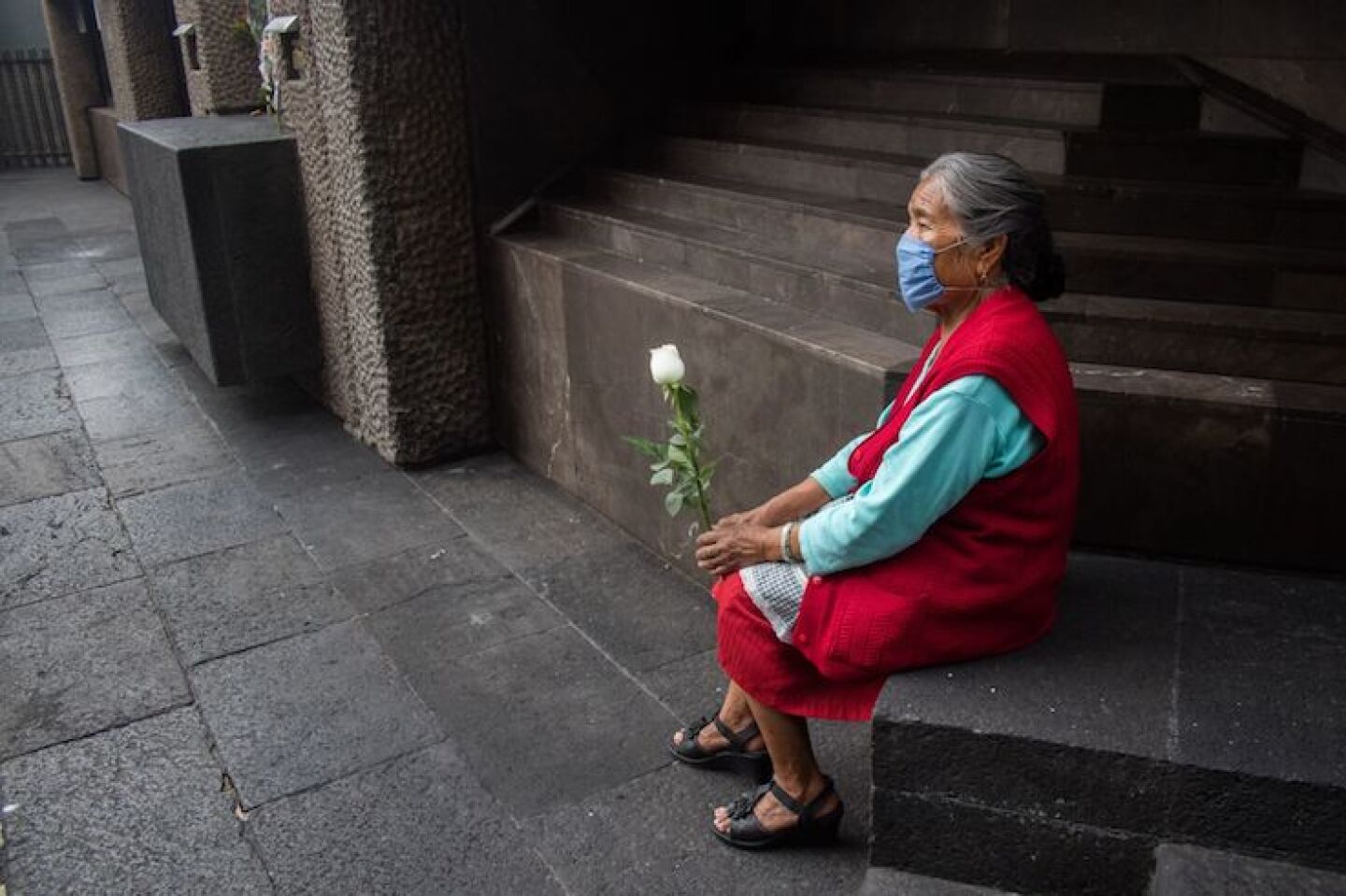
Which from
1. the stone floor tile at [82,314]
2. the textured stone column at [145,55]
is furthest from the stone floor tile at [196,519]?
the textured stone column at [145,55]

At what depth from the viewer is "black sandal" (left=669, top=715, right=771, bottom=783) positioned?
9.98ft

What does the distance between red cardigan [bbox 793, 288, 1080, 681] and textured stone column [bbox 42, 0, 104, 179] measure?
15554mm

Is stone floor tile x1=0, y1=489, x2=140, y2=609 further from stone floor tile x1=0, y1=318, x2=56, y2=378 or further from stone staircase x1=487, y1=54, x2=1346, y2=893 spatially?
stone floor tile x1=0, y1=318, x2=56, y2=378

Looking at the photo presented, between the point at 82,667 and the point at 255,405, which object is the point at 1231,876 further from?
the point at 255,405

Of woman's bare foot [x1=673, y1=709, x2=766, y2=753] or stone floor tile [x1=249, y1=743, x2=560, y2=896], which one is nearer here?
stone floor tile [x1=249, y1=743, x2=560, y2=896]

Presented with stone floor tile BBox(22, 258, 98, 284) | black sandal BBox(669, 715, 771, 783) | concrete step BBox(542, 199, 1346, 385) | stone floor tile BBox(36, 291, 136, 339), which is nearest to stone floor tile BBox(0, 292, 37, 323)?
stone floor tile BBox(36, 291, 136, 339)

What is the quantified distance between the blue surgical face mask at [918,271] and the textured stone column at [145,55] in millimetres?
11476

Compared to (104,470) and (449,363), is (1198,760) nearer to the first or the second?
(449,363)

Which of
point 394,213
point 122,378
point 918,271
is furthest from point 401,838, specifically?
point 122,378

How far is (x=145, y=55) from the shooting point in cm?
1202

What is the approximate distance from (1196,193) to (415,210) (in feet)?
10.0

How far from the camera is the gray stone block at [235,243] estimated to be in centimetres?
541

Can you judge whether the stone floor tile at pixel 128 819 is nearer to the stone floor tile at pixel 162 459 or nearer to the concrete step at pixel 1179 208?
the stone floor tile at pixel 162 459

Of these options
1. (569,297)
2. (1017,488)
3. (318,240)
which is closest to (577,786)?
(1017,488)
